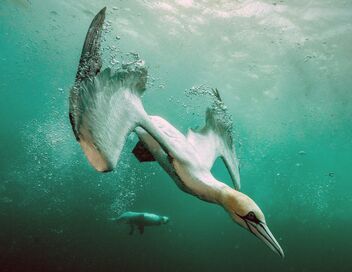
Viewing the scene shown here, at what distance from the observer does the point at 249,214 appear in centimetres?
289

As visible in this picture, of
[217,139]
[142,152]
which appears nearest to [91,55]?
[142,152]

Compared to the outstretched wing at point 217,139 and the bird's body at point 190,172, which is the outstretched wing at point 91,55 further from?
the outstretched wing at point 217,139

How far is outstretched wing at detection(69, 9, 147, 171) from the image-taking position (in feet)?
8.06

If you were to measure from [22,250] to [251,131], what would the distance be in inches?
1221

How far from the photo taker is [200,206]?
42500 millimetres

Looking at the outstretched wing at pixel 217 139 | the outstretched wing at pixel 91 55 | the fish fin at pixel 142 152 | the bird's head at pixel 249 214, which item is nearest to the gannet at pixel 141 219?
the outstretched wing at pixel 217 139

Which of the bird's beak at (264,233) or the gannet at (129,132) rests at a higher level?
the gannet at (129,132)

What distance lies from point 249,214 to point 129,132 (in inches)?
51.1

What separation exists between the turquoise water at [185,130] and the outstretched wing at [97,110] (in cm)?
535

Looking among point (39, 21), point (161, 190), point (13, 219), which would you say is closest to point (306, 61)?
point (161, 190)

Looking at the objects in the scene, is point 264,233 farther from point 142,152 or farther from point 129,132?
point 142,152

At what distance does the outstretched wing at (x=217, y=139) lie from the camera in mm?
3902

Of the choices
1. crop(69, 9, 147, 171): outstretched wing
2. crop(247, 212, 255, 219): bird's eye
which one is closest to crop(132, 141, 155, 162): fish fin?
crop(69, 9, 147, 171): outstretched wing

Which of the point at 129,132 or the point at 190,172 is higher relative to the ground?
the point at 129,132
